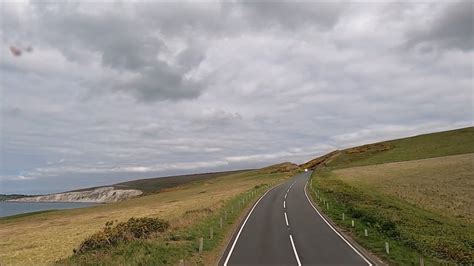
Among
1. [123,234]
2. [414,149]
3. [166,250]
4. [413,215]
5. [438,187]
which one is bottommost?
[413,215]

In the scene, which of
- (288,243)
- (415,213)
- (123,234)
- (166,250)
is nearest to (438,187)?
(415,213)

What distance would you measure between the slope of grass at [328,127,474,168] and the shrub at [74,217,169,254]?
273 ft

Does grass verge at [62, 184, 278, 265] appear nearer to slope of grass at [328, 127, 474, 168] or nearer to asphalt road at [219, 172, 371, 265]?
asphalt road at [219, 172, 371, 265]

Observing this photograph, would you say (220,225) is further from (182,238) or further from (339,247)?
(339,247)

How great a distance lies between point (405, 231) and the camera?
25.5 m

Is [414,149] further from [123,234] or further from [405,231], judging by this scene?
[123,234]

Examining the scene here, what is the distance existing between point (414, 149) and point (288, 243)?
101 meters

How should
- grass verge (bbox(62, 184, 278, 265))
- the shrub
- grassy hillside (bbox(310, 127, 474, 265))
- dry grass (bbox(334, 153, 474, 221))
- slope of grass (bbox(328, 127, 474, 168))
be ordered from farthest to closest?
1. slope of grass (bbox(328, 127, 474, 168))
2. dry grass (bbox(334, 153, 474, 221))
3. the shrub
4. grassy hillside (bbox(310, 127, 474, 265))
5. grass verge (bbox(62, 184, 278, 265))

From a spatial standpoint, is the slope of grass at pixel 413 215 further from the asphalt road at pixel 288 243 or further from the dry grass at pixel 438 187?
the asphalt road at pixel 288 243

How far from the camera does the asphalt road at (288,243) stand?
66.6 feet

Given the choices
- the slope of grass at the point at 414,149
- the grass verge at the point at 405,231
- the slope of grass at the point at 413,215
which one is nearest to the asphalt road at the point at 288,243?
the grass verge at the point at 405,231

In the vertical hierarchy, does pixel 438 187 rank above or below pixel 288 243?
above

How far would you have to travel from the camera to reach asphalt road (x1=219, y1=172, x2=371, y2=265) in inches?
799

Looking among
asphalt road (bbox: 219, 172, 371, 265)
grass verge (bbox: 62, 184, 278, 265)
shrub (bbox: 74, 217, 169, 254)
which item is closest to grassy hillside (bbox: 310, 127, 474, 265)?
asphalt road (bbox: 219, 172, 371, 265)
